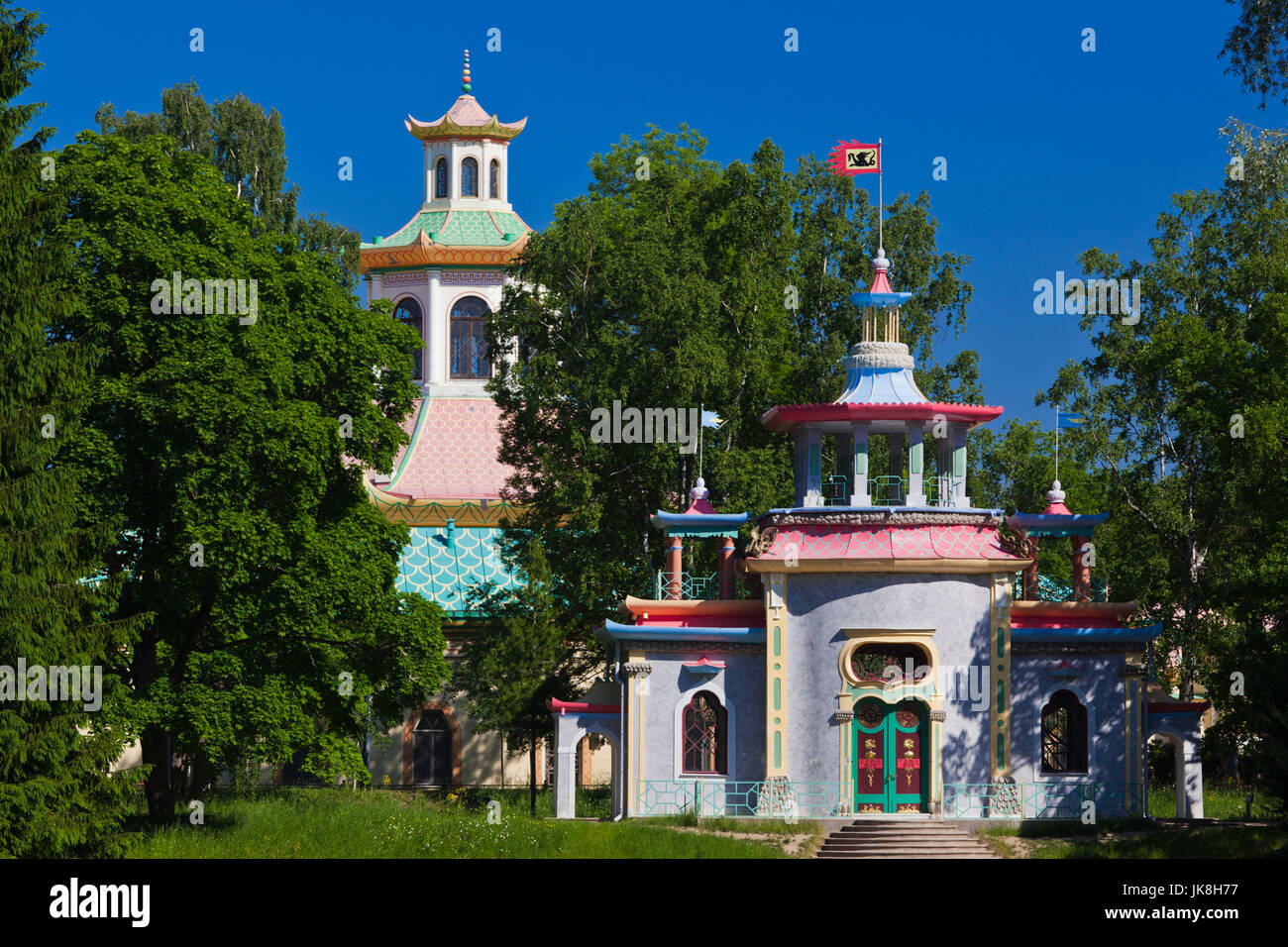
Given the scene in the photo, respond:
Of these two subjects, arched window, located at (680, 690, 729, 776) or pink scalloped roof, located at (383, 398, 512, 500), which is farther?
pink scalloped roof, located at (383, 398, 512, 500)

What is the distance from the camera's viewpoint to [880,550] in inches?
1443

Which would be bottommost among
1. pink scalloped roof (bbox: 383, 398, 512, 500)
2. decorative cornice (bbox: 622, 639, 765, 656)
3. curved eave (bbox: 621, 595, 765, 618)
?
decorative cornice (bbox: 622, 639, 765, 656)

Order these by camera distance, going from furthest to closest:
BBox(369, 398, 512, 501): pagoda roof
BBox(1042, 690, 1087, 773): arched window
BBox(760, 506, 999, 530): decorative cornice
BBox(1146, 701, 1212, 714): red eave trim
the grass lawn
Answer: BBox(369, 398, 512, 501): pagoda roof
BBox(1146, 701, 1212, 714): red eave trim
BBox(1042, 690, 1087, 773): arched window
BBox(760, 506, 999, 530): decorative cornice
the grass lawn

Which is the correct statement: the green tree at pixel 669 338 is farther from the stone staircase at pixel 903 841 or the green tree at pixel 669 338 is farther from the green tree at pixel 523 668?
the stone staircase at pixel 903 841

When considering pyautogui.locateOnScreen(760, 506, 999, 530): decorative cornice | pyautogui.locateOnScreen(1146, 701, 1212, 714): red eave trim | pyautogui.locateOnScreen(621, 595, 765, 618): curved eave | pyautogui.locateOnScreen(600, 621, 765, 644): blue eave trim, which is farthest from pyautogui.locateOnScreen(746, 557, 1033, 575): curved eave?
pyautogui.locateOnScreen(1146, 701, 1212, 714): red eave trim

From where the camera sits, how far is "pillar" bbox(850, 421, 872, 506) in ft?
124

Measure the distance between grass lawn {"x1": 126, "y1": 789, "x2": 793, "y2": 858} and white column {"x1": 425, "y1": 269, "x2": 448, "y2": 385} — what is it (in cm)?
2156

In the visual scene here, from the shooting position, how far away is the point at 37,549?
30.3 meters

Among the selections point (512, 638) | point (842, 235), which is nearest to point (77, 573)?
point (512, 638)

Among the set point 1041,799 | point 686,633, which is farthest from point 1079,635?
point 686,633

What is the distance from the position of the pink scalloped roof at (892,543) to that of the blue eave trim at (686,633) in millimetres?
1551

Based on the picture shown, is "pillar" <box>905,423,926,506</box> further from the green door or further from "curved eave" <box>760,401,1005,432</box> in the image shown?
the green door

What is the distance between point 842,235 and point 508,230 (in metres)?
13.8

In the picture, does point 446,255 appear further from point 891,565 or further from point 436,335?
point 891,565
